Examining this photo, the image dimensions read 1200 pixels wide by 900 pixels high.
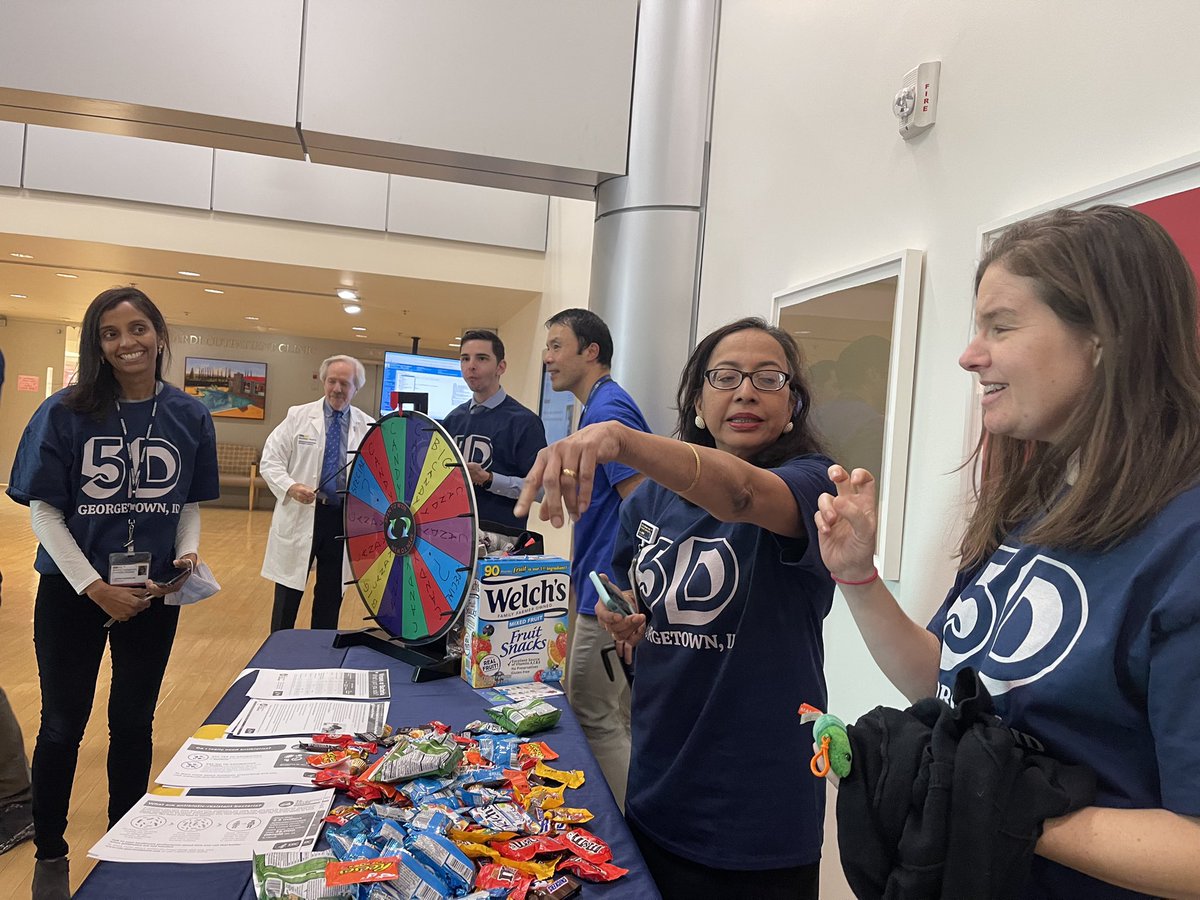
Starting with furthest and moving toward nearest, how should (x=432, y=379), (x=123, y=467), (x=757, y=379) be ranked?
(x=432, y=379) < (x=123, y=467) < (x=757, y=379)

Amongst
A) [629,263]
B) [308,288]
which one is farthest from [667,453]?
[308,288]

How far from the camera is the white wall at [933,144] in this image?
1.43 metres

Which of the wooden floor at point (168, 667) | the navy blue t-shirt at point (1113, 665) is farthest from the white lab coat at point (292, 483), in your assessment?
the navy blue t-shirt at point (1113, 665)

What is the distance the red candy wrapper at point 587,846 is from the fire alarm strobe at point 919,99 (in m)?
1.75

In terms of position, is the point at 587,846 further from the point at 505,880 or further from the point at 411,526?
the point at 411,526

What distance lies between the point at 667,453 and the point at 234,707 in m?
1.09

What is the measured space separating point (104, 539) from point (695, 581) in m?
1.81

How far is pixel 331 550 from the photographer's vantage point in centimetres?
426

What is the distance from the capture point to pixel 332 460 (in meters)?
4.27

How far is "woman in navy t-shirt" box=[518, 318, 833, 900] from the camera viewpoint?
1245mm

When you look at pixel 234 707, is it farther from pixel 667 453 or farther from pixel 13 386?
pixel 13 386

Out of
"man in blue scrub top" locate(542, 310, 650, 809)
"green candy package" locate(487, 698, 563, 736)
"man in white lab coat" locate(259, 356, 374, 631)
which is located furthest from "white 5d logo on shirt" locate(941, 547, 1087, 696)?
"man in white lab coat" locate(259, 356, 374, 631)

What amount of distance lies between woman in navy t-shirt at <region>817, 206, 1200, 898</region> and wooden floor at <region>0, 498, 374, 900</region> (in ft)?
7.99

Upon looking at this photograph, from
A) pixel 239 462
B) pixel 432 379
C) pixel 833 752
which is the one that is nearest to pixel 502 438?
pixel 833 752
